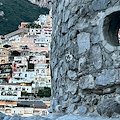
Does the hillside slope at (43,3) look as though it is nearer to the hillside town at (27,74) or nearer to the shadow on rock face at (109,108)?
the hillside town at (27,74)

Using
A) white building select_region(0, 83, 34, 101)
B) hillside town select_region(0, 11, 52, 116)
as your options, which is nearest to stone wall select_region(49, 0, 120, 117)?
hillside town select_region(0, 11, 52, 116)

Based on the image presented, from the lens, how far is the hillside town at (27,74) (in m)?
33.9

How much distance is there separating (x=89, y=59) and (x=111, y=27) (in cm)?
55

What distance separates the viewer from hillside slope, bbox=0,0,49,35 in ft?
354

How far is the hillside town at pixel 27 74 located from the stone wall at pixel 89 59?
27.0m

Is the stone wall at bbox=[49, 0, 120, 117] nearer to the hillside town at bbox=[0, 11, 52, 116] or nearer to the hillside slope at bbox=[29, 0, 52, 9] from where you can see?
the hillside town at bbox=[0, 11, 52, 116]

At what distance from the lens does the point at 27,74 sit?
176ft

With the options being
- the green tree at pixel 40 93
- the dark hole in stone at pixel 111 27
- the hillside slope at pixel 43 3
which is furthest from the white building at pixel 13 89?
the hillside slope at pixel 43 3

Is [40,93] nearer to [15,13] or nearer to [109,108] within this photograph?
[109,108]

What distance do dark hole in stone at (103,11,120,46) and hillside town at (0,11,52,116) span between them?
2776cm

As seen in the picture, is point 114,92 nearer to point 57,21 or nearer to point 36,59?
point 57,21

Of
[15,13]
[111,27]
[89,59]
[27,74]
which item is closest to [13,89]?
[27,74]

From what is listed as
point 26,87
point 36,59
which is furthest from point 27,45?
point 26,87

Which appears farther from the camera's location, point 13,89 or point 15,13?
point 15,13
